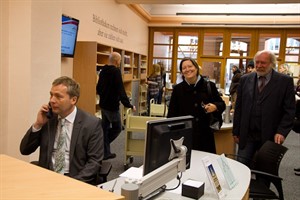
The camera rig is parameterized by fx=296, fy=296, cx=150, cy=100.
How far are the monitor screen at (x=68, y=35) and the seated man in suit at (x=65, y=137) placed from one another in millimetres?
2719

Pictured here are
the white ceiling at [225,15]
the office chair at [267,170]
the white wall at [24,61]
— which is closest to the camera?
the office chair at [267,170]

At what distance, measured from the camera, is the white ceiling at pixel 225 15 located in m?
9.88

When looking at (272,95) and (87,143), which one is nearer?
(87,143)

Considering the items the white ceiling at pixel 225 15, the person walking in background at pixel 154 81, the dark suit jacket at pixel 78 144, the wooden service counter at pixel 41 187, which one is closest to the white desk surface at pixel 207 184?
the dark suit jacket at pixel 78 144

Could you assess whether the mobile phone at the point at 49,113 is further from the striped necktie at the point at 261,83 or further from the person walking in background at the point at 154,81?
the person walking in background at the point at 154,81

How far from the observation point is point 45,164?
6.99 ft

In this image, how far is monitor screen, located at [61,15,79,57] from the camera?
15.2ft

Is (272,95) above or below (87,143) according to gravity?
above

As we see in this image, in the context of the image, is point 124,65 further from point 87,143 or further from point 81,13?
point 87,143

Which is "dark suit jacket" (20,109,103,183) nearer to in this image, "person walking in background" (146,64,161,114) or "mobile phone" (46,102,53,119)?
"mobile phone" (46,102,53,119)

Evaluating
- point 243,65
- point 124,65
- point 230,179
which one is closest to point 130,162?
point 230,179

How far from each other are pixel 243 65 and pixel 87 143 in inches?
391

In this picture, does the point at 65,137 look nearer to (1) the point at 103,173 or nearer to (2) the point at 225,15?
(1) the point at 103,173

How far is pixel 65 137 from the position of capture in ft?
7.02
